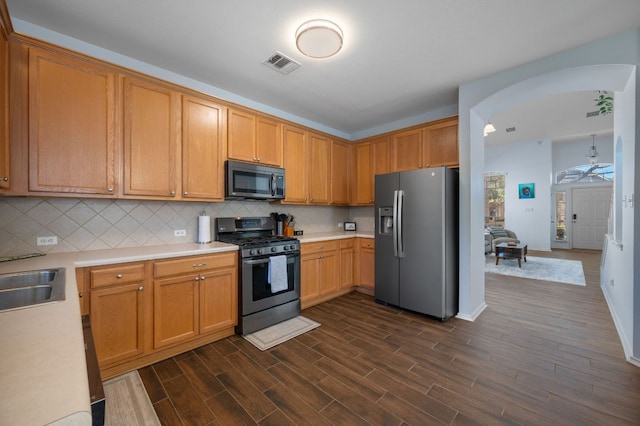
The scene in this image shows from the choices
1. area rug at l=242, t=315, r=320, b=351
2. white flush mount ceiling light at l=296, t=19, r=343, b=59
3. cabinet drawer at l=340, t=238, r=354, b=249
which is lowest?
area rug at l=242, t=315, r=320, b=351

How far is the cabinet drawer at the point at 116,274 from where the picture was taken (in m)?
1.99

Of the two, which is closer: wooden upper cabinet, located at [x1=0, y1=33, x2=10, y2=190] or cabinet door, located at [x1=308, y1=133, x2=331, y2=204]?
wooden upper cabinet, located at [x1=0, y1=33, x2=10, y2=190]

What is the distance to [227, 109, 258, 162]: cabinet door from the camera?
122 inches

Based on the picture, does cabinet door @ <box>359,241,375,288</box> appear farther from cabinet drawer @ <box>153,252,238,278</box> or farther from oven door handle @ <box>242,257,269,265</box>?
cabinet drawer @ <box>153,252,238,278</box>

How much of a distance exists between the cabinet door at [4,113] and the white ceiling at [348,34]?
0.41 m

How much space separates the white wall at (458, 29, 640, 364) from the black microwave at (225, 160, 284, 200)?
7.42 ft

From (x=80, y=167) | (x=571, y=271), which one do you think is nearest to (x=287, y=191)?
(x=80, y=167)

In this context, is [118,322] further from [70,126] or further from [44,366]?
[44,366]

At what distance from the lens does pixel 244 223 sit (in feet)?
11.4

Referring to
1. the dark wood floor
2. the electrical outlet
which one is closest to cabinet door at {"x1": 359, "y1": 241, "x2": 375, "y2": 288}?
the dark wood floor

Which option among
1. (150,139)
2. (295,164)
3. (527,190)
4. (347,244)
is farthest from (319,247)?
(527,190)

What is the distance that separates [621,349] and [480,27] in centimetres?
311

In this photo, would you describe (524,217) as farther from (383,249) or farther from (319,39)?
(319,39)

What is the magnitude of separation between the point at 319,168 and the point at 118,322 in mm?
3016
